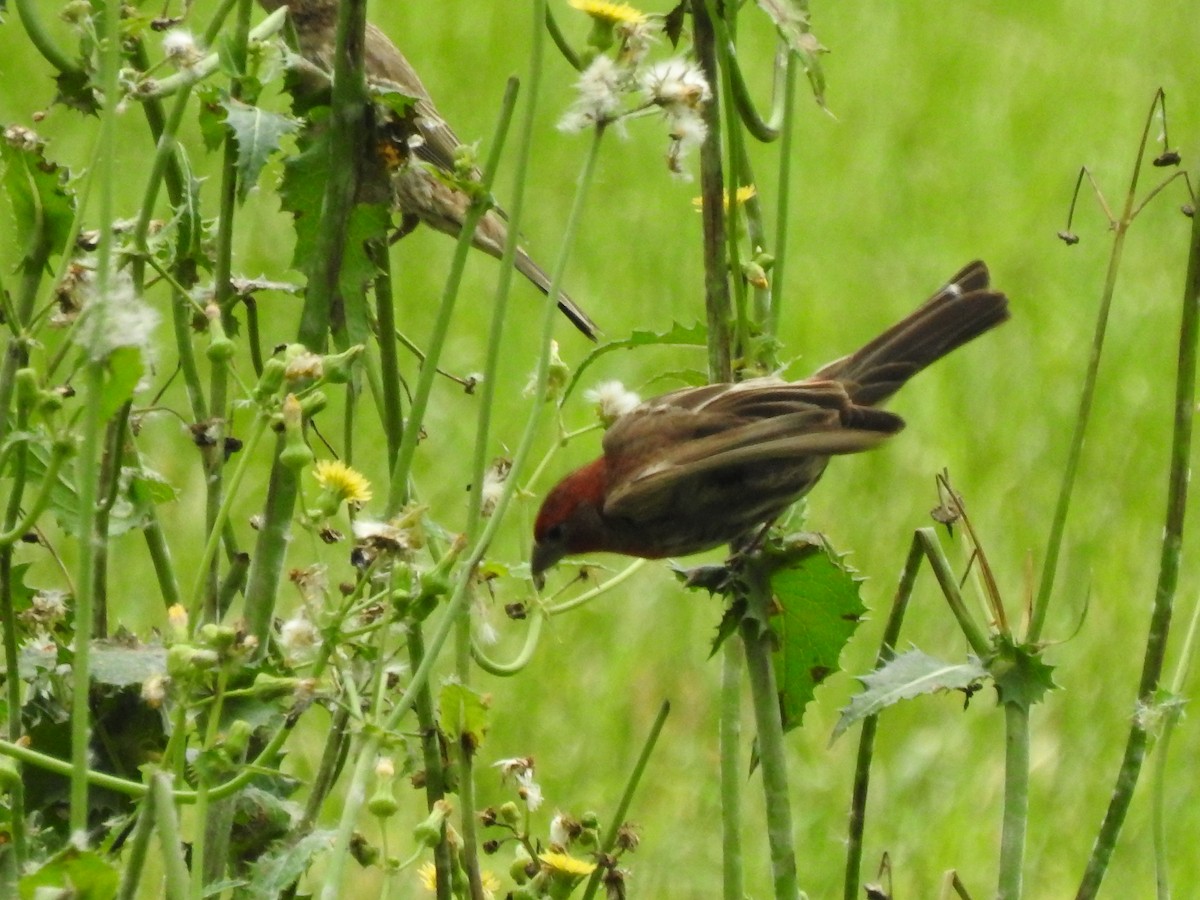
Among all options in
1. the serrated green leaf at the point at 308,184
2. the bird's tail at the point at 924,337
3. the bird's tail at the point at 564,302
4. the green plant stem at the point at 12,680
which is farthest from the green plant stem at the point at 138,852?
the bird's tail at the point at 564,302

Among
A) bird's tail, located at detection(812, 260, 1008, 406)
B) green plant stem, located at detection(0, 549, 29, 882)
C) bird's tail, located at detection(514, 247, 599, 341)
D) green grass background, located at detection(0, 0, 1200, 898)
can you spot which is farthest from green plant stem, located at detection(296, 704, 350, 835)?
bird's tail, located at detection(514, 247, 599, 341)

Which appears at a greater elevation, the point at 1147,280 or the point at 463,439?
the point at 1147,280

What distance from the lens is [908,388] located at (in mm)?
7160

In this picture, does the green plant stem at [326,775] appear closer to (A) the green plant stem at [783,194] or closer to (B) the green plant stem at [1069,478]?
(A) the green plant stem at [783,194]

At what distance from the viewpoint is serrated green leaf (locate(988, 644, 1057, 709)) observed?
247 cm

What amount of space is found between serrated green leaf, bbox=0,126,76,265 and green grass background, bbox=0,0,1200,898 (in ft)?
3.38

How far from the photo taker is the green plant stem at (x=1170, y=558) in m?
2.50

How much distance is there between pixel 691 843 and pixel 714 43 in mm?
2920

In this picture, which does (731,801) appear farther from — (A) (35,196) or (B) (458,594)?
(A) (35,196)

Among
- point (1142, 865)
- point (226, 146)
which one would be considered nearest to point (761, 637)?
point (226, 146)

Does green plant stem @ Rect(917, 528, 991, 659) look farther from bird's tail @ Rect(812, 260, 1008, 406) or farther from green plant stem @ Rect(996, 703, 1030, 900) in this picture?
bird's tail @ Rect(812, 260, 1008, 406)

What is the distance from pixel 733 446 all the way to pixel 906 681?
82 centimetres

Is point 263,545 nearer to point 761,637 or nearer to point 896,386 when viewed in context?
point 761,637

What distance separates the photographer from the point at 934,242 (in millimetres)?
8234
